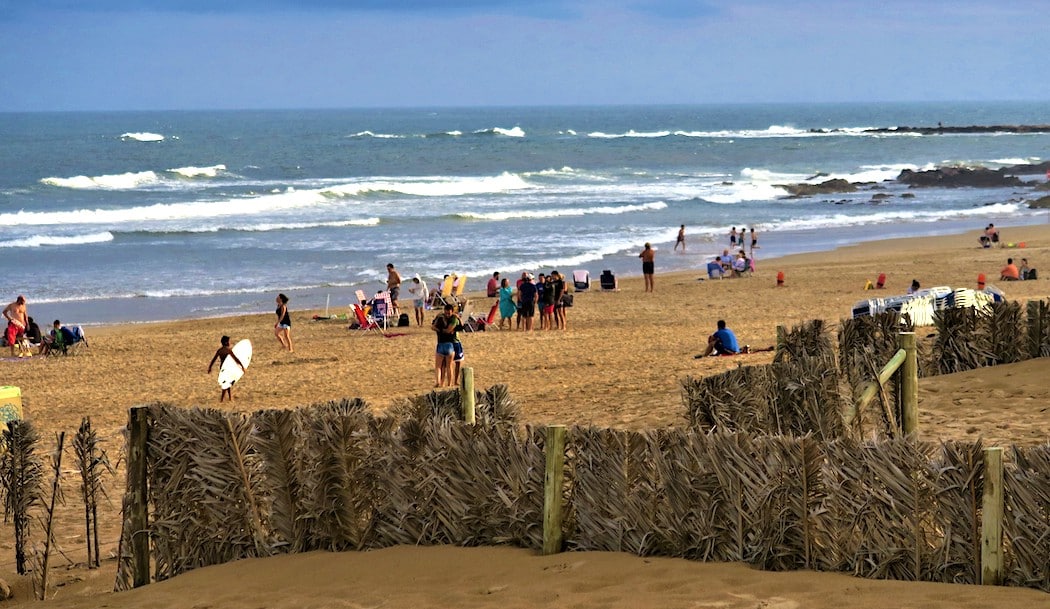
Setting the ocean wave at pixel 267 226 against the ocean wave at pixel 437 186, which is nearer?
the ocean wave at pixel 267 226

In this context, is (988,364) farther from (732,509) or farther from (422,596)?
(422,596)

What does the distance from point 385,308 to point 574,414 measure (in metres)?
8.91

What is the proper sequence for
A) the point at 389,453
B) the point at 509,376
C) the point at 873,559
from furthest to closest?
the point at 509,376
the point at 389,453
the point at 873,559

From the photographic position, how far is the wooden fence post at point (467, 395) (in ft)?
26.7

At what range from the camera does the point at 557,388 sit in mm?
14273

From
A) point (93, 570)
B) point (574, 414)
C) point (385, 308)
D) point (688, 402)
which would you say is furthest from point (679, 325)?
point (93, 570)

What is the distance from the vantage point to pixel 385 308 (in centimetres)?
2084

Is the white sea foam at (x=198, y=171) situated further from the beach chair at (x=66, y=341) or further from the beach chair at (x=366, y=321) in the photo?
the beach chair at (x=66, y=341)

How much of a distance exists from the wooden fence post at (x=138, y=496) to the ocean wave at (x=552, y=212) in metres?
36.1

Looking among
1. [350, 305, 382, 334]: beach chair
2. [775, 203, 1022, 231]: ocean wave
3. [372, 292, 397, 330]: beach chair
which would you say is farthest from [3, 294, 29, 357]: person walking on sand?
[775, 203, 1022, 231]: ocean wave

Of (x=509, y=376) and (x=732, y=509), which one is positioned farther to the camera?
(x=509, y=376)

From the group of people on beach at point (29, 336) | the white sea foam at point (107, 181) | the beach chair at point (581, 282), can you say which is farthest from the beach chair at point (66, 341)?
the white sea foam at point (107, 181)

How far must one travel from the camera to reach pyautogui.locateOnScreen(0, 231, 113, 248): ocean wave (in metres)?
36.1

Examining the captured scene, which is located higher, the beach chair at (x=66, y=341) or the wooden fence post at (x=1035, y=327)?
the wooden fence post at (x=1035, y=327)
